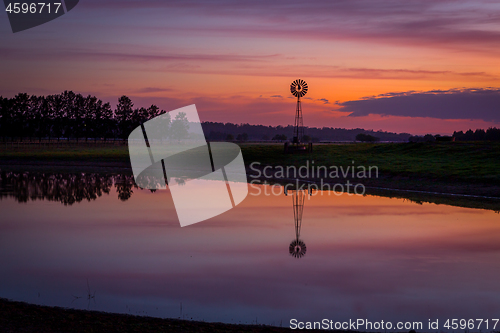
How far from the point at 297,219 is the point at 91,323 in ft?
46.7

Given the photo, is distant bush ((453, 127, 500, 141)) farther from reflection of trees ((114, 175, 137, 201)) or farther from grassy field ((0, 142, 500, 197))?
reflection of trees ((114, 175, 137, 201))

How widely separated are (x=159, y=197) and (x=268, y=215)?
986 cm

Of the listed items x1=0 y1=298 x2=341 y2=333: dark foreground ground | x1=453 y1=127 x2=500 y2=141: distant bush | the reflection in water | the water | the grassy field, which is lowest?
x1=0 y1=298 x2=341 y2=333: dark foreground ground

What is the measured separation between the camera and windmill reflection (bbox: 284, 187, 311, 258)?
1560 cm

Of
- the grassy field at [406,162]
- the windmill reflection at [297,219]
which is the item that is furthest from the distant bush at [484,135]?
the windmill reflection at [297,219]

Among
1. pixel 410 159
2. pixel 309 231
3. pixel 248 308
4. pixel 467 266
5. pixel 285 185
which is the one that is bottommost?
pixel 248 308

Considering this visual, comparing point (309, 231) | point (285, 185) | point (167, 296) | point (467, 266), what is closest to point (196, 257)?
point (167, 296)

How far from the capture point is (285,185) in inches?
1528

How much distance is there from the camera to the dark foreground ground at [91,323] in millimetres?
8383

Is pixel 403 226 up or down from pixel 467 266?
up

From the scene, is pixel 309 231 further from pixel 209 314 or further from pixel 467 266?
pixel 209 314

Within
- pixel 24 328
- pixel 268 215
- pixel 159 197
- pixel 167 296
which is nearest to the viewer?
pixel 24 328

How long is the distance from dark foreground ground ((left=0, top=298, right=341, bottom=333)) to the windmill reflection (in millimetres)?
6602

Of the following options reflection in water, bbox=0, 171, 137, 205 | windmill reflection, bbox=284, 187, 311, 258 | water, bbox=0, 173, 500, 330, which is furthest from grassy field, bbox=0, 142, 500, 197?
reflection in water, bbox=0, 171, 137, 205
